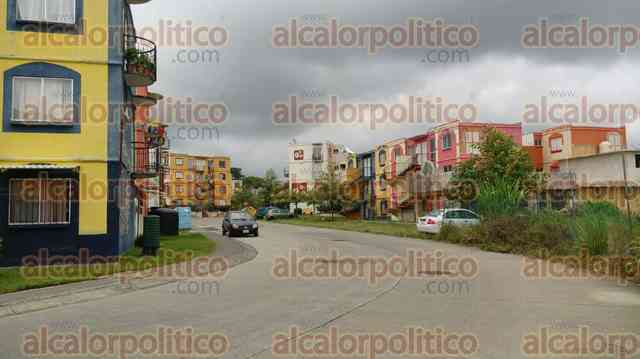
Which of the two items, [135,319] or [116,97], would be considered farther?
[116,97]

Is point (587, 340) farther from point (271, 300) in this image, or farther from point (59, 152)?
point (59, 152)

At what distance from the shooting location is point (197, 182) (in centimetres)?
10125

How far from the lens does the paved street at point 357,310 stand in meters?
8.49

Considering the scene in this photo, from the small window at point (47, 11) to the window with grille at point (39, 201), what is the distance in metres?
4.90

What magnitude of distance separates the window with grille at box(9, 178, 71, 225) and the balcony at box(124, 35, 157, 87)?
14.6 ft

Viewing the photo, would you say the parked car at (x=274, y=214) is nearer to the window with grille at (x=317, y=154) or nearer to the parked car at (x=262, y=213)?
the parked car at (x=262, y=213)

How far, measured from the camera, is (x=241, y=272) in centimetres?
1633

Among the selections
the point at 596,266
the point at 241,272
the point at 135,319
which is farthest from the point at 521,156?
the point at 135,319

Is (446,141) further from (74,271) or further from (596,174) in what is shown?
(74,271)

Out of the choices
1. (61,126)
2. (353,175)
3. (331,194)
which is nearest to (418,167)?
(331,194)

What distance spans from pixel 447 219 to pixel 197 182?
256 feet

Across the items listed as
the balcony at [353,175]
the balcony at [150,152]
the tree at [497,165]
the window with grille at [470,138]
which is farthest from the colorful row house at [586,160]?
the balcony at [150,152]

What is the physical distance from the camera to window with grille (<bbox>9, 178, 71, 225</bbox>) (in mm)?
17362

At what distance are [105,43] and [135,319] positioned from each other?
11731 mm
